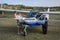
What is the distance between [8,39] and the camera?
22.1 feet

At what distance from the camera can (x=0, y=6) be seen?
1317 centimetres

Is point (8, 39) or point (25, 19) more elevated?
point (25, 19)

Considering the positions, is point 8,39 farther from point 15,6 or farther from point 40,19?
point 15,6

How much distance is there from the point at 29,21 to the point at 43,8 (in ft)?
8.77

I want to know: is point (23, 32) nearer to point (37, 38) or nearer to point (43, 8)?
point (37, 38)

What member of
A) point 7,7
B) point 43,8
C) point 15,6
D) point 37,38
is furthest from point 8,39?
point 7,7

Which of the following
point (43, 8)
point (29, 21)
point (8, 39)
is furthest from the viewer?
point (43, 8)

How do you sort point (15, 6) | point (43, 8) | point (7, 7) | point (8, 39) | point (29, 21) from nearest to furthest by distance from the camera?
1. point (8, 39)
2. point (29, 21)
3. point (43, 8)
4. point (15, 6)
5. point (7, 7)

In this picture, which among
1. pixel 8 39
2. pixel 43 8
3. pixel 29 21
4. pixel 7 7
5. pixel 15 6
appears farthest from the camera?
pixel 7 7

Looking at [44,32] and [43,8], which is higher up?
[43,8]

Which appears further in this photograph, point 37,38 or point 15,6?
point 15,6

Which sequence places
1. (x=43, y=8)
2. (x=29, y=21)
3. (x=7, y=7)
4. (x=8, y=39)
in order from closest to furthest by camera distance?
(x=8, y=39) → (x=29, y=21) → (x=43, y=8) → (x=7, y=7)

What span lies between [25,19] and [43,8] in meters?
2.58

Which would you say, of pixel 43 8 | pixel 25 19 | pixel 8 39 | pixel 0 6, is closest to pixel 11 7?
pixel 0 6
